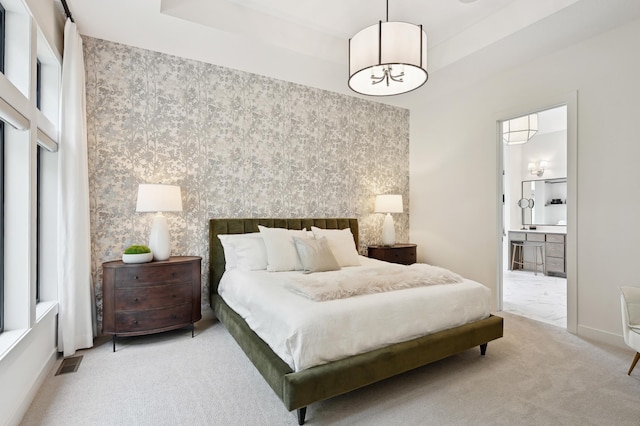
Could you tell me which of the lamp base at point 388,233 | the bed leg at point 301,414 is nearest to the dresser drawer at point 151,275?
the bed leg at point 301,414

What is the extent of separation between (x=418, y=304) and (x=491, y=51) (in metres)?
2.85

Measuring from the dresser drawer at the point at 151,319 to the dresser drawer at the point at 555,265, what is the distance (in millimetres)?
6486

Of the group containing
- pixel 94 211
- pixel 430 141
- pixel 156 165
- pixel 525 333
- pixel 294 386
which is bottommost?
pixel 525 333

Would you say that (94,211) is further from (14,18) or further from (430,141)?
(430,141)

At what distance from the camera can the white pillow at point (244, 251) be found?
3.41 m

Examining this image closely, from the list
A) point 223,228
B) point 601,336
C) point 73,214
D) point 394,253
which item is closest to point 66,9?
point 73,214

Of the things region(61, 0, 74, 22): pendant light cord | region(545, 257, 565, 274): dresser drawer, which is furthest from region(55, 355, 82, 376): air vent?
region(545, 257, 565, 274): dresser drawer

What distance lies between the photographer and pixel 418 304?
7.68ft

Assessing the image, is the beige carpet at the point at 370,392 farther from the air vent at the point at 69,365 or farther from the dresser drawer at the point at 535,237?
the dresser drawer at the point at 535,237

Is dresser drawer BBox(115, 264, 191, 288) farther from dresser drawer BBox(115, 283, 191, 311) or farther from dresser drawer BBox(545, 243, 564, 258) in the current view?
dresser drawer BBox(545, 243, 564, 258)

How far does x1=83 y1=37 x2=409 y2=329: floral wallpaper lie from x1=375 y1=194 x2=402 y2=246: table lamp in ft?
0.91

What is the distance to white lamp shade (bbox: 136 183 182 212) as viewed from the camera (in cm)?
304

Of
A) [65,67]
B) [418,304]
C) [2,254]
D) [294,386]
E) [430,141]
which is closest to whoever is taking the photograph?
[294,386]

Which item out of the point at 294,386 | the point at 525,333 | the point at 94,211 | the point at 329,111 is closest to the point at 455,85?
the point at 329,111
